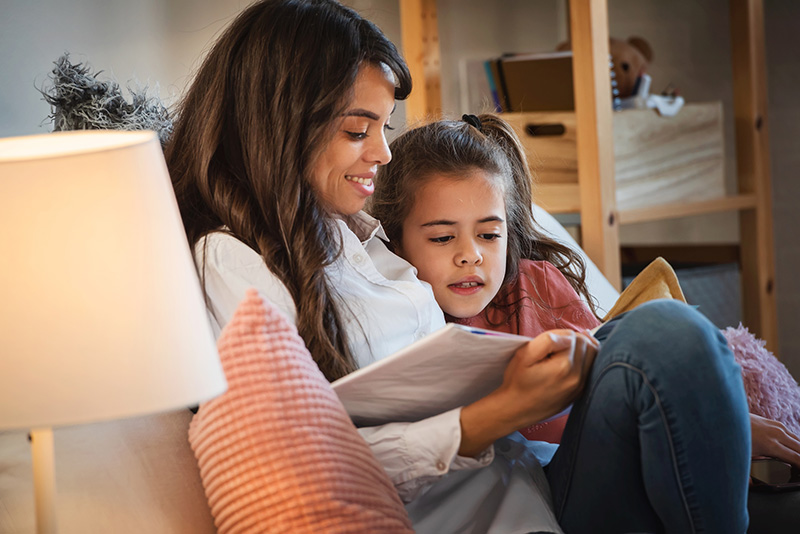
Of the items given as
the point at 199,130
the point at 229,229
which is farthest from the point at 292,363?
the point at 199,130

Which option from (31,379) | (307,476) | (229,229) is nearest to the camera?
(31,379)

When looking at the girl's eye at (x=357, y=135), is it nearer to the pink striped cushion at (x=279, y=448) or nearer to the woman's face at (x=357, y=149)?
the woman's face at (x=357, y=149)

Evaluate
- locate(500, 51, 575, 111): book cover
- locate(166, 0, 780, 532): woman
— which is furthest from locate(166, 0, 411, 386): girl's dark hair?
locate(500, 51, 575, 111): book cover

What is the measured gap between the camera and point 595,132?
6.24 feet

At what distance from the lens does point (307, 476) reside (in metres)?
0.75

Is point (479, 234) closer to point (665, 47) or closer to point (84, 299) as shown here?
point (84, 299)

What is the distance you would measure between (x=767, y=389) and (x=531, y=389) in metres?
0.53

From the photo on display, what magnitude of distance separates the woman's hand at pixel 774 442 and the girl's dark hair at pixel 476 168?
40 centimetres

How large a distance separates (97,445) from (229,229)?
318 mm

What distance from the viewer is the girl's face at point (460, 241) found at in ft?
4.31

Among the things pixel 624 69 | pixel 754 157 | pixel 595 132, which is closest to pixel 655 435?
pixel 595 132

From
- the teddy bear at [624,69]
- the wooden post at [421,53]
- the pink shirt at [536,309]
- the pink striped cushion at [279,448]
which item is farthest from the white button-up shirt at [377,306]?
the teddy bear at [624,69]

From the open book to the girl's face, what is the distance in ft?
1.04

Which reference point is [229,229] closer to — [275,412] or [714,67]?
[275,412]
